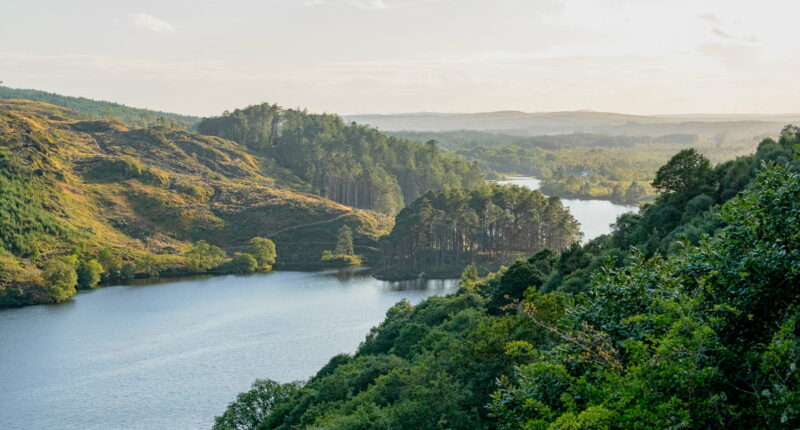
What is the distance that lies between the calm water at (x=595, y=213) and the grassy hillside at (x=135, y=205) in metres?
35.3

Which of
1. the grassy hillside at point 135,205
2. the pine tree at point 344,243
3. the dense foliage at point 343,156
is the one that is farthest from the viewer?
the dense foliage at point 343,156

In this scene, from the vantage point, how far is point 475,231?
111 meters

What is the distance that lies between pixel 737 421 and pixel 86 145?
142202 mm

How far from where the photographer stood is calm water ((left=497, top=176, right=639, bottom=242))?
11806cm

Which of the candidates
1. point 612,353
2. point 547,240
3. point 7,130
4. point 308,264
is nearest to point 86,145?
point 7,130

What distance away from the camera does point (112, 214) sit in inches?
4584

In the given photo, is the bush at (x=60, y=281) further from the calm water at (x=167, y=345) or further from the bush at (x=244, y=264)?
the bush at (x=244, y=264)

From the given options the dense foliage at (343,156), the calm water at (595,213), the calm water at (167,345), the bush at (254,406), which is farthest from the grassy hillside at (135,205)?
the bush at (254,406)

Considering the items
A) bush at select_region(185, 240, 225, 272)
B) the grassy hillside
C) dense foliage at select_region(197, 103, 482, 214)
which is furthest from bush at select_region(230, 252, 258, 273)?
dense foliage at select_region(197, 103, 482, 214)

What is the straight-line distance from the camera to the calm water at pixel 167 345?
47.9 m

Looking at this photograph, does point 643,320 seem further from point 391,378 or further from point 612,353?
point 391,378

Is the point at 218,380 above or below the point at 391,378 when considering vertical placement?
below

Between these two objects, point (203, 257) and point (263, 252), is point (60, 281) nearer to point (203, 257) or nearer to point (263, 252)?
point (203, 257)

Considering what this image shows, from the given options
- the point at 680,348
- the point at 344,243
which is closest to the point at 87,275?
the point at 344,243
